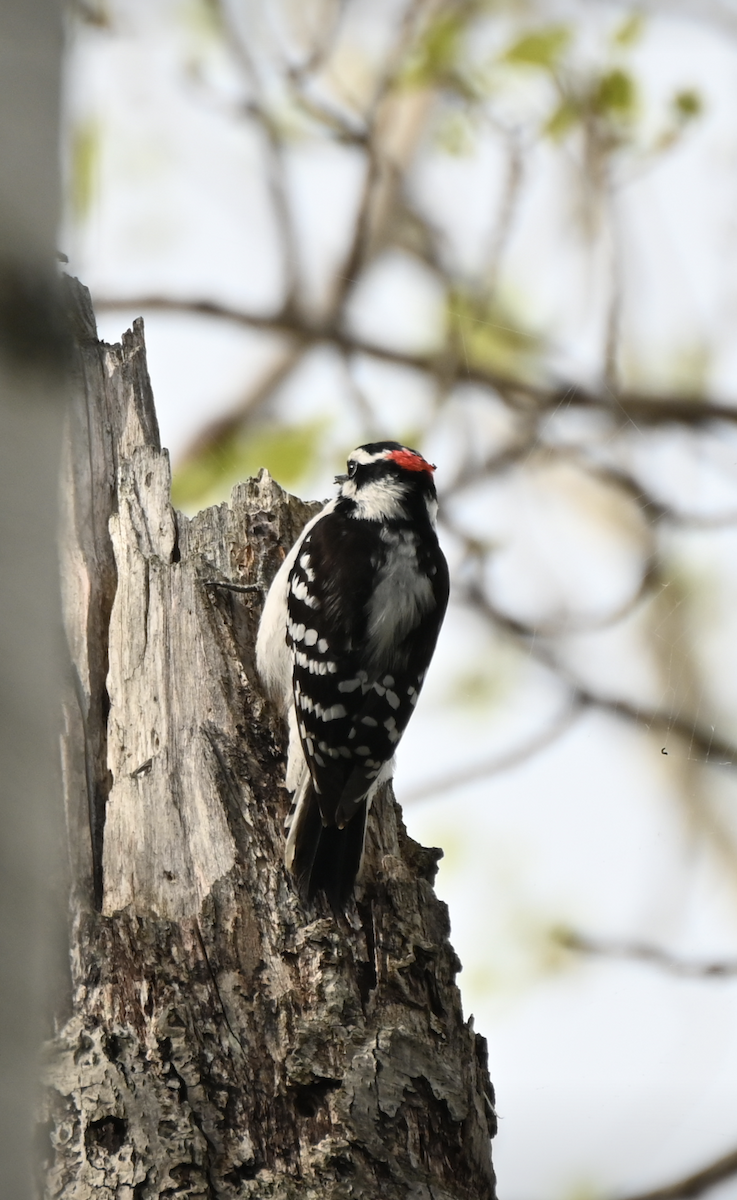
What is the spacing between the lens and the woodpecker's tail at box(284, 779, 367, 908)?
218 cm

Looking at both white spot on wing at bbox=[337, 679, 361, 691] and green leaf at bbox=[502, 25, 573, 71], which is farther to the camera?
green leaf at bbox=[502, 25, 573, 71]

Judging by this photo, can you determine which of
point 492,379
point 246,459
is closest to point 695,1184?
point 246,459

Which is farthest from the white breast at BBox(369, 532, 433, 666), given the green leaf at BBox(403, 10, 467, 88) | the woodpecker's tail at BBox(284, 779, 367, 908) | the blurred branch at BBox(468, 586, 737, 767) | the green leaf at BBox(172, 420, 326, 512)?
the green leaf at BBox(403, 10, 467, 88)

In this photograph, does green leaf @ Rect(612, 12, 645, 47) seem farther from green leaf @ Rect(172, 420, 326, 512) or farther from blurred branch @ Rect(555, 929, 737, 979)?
blurred branch @ Rect(555, 929, 737, 979)

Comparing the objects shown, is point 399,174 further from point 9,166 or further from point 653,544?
point 9,166

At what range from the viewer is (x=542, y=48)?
4.68m

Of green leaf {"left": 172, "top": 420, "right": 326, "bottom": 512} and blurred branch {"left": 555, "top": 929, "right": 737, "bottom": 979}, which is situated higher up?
green leaf {"left": 172, "top": 420, "right": 326, "bottom": 512}

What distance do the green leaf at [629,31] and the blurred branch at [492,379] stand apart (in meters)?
1.47

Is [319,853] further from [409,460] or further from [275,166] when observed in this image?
[275,166]

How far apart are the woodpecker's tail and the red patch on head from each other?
3.49 feet

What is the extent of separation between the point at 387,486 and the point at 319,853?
1.21 meters

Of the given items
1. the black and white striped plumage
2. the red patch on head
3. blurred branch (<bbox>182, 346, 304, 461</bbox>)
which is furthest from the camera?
blurred branch (<bbox>182, 346, 304, 461</bbox>)

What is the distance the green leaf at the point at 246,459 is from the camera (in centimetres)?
391

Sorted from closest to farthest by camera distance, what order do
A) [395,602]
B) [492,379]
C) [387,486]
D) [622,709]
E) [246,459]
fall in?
[395,602] → [387,486] → [622,709] → [246,459] → [492,379]
